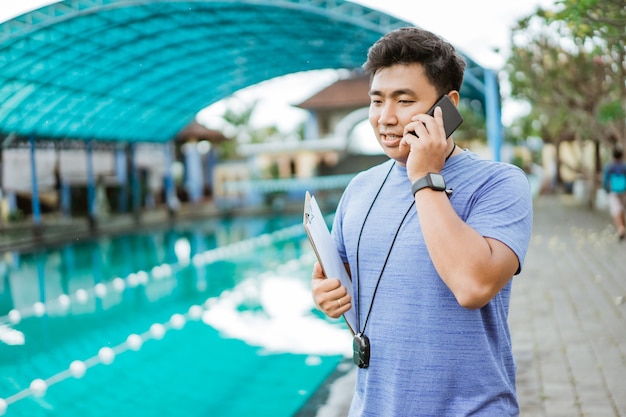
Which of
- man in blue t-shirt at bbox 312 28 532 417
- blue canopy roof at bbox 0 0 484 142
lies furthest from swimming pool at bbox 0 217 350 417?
blue canopy roof at bbox 0 0 484 142

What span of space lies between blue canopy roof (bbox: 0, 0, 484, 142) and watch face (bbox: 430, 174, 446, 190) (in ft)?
40.7

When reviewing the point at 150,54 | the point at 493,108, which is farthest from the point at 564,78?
the point at 150,54

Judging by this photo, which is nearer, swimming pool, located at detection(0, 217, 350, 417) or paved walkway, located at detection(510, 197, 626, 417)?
paved walkway, located at detection(510, 197, 626, 417)

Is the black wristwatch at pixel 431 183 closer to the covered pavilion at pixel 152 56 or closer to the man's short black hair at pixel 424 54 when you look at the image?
the man's short black hair at pixel 424 54

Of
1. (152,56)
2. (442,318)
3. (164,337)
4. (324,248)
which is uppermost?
(152,56)

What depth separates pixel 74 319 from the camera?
9141 mm

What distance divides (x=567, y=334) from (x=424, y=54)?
5261 mm

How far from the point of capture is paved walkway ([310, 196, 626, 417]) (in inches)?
177

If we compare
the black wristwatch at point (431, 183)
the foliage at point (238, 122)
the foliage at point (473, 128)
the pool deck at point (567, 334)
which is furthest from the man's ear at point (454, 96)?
the foliage at point (238, 122)

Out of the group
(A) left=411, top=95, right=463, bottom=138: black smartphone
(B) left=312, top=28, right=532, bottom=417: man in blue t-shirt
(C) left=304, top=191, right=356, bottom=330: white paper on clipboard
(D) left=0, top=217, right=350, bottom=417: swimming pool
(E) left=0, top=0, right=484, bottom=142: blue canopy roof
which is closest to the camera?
(B) left=312, top=28, right=532, bottom=417: man in blue t-shirt

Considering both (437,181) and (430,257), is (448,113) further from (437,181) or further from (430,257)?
(430,257)

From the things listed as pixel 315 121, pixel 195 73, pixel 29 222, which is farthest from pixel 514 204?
pixel 315 121

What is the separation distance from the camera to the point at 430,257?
151 cm

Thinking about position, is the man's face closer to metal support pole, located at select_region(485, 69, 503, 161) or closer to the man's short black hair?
the man's short black hair
